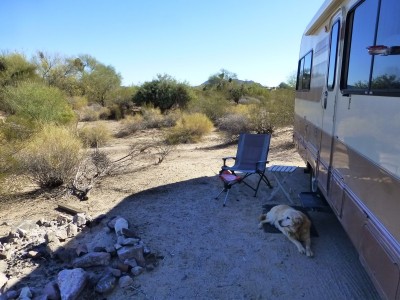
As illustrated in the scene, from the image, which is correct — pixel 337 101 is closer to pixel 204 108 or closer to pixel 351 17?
pixel 351 17

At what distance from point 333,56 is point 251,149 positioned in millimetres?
2829

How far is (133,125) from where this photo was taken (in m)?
15.1

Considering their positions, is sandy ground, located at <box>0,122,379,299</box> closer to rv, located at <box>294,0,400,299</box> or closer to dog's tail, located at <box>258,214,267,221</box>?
dog's tail, located at <box>258,214,267,221</box>

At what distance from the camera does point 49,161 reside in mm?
5781

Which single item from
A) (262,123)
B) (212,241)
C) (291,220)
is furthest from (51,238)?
(262,123)

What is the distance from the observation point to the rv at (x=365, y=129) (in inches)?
75.6

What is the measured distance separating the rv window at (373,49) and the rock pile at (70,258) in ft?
8.50

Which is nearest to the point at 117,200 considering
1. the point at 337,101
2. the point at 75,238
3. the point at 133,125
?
the point at 75,238

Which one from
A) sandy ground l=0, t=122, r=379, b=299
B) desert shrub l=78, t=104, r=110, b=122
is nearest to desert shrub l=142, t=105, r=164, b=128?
desert shrub l=78, t=104, r=110, b=122

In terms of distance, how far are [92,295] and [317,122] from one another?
126 inches

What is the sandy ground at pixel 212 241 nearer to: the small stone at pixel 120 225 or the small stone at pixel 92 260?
the small stone at pixel 120 225

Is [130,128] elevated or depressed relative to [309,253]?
depressed

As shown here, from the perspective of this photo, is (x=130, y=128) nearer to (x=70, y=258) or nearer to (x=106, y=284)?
(x=70, y=258)

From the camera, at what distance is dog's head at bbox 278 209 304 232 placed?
12.8ft
